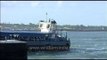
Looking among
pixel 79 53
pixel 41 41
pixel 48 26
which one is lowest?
pixel 79 53

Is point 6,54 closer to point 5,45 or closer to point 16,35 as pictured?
point 5,45

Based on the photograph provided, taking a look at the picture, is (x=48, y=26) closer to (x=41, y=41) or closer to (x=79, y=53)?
(x=41, y=41)

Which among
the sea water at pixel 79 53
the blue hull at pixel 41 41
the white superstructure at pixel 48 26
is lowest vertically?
the sea water at pixel 79 53

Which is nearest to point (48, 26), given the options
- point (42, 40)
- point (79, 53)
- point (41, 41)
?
point (42, 40)

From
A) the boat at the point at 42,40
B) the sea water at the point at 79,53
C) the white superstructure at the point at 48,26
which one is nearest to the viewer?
the sea water at the point at 79,53

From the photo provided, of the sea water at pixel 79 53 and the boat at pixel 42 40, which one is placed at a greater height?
the boat at pixel 42 40

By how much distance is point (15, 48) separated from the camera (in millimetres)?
5055

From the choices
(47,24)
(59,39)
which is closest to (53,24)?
(47,24)

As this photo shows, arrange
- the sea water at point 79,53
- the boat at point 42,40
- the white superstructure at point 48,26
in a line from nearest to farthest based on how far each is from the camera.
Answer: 1. the sea water at point 79,53
2. the boat at point 42,40
3. the white superstructure at point 48,26

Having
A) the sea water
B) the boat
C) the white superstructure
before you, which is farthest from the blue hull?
the white superstructure

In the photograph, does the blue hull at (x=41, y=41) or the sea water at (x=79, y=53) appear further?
the blue hull at (x=41, y=41)

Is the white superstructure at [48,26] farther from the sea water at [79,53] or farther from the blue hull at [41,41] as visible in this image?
the sea water at [79,53]

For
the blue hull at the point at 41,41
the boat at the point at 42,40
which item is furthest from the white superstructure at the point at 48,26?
the blue hull at the point at 41,41

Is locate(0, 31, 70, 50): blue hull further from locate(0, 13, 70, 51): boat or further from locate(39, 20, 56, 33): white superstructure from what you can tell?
locate(39, 20, 56, 33): white superstructure
